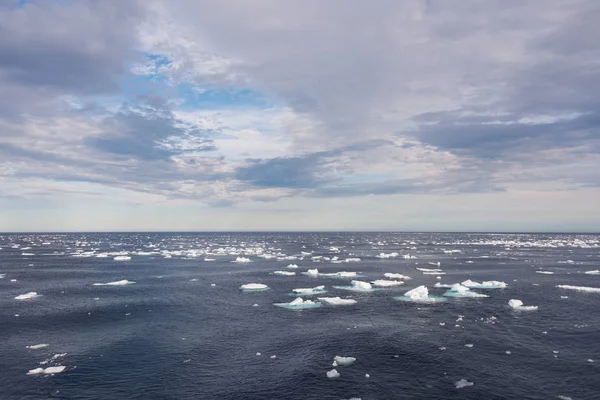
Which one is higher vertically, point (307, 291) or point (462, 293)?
point (462, 293)

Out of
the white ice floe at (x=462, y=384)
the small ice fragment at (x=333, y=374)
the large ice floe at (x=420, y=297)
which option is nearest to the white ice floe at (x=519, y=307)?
the large ice floe at (x=420, y=297)

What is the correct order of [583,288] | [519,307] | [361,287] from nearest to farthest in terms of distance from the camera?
[519,307] < [583,288] < [361,287]

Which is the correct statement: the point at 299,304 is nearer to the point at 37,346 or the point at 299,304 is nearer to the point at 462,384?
the point at 462,384

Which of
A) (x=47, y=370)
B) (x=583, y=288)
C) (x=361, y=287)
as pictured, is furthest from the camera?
(x=361, y=287)

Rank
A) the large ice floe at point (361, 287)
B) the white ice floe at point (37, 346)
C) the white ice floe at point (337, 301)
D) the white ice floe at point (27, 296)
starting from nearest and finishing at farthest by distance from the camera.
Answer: the white ice floe at point (37, 346) → the white ice floe at point (337, 301) → the white ice floe at point (27, 296) → the large ice floe at point (361, 287)

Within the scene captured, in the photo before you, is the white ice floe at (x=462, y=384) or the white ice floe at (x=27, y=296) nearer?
the white ice floe at (x=462, y=384)

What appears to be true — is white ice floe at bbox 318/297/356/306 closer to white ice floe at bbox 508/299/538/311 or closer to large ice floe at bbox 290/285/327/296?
large ice floe at bbox 290/285/327/296

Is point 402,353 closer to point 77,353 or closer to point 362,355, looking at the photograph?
point 362,355

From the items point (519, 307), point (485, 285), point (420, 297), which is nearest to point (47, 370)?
point (420, 297)

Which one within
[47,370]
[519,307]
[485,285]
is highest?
[485,285]

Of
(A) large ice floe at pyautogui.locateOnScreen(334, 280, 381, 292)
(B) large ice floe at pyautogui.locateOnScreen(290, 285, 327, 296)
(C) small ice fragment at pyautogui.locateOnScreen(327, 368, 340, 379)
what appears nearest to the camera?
(C) small ice fragment at pyautogui.locateOnScreen(327, 368, 340, 379)

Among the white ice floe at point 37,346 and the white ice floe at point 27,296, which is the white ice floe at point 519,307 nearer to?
the white ice floe at point 37,346

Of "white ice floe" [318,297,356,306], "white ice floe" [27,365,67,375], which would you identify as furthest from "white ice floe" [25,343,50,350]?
"white ice floe" [318,297,356,306]
